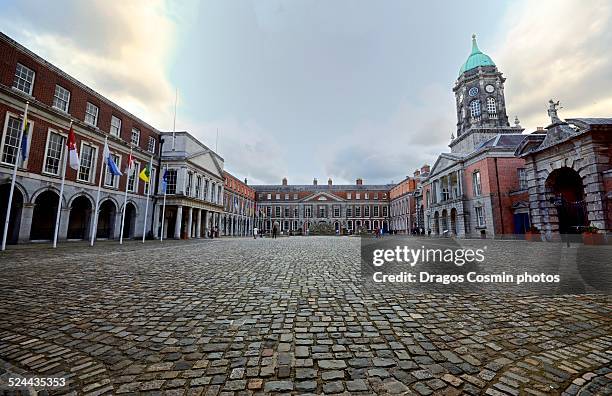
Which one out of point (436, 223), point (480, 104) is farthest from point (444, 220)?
point (480, 104)

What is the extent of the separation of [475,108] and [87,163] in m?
48.9

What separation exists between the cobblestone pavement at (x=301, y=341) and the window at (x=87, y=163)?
→ 63.6 feet

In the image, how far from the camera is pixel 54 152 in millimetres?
18766

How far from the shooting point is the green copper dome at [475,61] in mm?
41219

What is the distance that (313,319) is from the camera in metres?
3.90

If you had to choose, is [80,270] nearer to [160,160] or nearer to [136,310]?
[136,310]

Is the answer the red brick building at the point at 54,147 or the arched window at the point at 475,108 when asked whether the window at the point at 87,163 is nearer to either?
the red brick building at the point at 54,147

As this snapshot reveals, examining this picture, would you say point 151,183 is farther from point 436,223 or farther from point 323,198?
point 323,198

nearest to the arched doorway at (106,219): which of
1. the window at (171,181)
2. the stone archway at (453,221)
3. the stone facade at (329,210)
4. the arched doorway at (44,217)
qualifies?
the arched doorway at (44,217)

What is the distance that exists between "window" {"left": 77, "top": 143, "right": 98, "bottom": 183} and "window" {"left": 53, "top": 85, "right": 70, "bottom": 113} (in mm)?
2826

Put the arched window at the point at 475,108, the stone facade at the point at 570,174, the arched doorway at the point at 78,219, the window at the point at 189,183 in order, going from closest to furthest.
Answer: the stone facade at the point at 570,174, the arched doorway at the point at 78,219, the window at the point at 189,183, the arched window at the point at 475,108

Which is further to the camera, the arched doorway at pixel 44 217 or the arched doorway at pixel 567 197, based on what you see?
the arched doorway at pixel 44 217

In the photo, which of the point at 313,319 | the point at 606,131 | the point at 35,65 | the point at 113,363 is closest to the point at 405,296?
the point at 313,319

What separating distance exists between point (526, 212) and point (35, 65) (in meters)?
40.2
